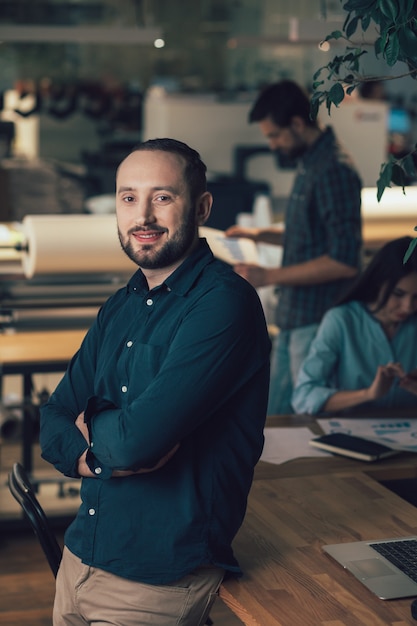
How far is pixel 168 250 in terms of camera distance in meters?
1.82

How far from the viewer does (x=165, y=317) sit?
1853mm

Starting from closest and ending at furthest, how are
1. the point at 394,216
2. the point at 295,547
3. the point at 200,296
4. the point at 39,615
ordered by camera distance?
the point at 200,296 → the point at 295,547 → the point at 39,615 → the point at 394,216

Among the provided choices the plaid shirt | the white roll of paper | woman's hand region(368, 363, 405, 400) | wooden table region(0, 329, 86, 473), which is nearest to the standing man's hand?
the plaid shirt

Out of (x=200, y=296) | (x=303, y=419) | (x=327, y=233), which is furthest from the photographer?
(x=327, y=233)

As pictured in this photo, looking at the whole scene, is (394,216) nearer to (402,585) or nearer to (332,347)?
(332,347)

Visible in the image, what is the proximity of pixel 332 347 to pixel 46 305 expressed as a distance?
136 centimetres

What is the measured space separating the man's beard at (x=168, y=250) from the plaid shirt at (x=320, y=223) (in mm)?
1866

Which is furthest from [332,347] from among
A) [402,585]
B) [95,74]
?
[95,74]

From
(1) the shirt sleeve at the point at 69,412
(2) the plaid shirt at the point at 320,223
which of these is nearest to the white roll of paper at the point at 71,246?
(2) the plaid shirt at the point at 320,223

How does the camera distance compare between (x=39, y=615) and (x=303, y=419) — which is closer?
(x=303, y=419)

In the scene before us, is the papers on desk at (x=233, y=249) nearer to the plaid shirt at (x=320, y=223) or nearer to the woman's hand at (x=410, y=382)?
the plaid shirt at (x=320, y=223)

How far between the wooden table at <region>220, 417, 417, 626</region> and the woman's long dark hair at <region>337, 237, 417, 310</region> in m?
0.59

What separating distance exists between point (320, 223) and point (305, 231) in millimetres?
61

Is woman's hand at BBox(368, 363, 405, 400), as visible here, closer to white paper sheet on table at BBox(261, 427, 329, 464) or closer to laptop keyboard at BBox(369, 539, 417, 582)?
white paper sheet on table at BBox(261, 427, 329, 464)
